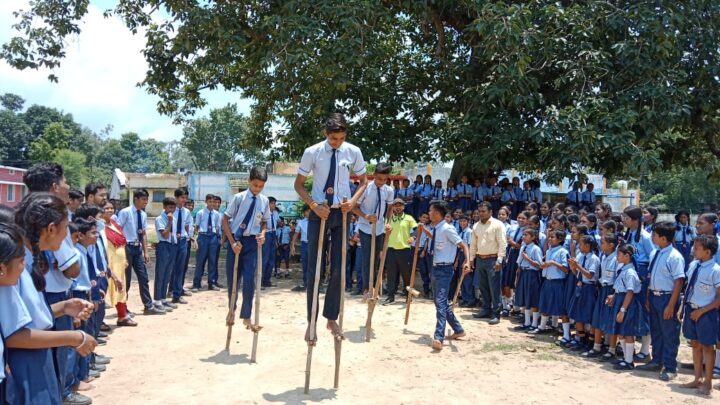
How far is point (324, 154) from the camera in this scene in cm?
596

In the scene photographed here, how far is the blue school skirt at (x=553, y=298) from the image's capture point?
856 cm

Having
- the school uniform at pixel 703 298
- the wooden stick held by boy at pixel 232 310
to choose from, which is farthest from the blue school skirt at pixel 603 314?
the wooden stick held by boy at pixel 232 310

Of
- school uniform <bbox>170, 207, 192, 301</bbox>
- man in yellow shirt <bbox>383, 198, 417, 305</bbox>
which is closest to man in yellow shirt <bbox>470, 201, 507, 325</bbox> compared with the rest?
man in yellow shirt <bbox>383, 198, 417, 305</bbox>

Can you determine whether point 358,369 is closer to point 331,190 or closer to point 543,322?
point 331,190

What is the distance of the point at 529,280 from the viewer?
9.27 metres

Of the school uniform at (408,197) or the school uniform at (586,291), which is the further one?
the school uniform at (408,197)

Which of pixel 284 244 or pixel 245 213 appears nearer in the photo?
pixel 245 213

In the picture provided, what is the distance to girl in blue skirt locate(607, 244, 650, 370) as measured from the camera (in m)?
7.19

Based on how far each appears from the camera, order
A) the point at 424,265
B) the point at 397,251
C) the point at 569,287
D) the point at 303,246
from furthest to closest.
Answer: the point at 303,246
the point at 424,265
the point at 397,251
the point at 569,287

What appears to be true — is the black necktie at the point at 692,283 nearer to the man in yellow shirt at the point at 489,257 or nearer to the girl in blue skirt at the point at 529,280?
the girl in blue skirt at the point at 529,280

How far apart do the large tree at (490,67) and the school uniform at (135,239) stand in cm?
460

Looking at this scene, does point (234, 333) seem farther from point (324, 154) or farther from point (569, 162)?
point (569, 162)

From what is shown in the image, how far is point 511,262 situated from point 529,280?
106 centimetres

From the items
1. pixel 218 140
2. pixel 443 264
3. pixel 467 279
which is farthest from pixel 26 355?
pixel 218 140
